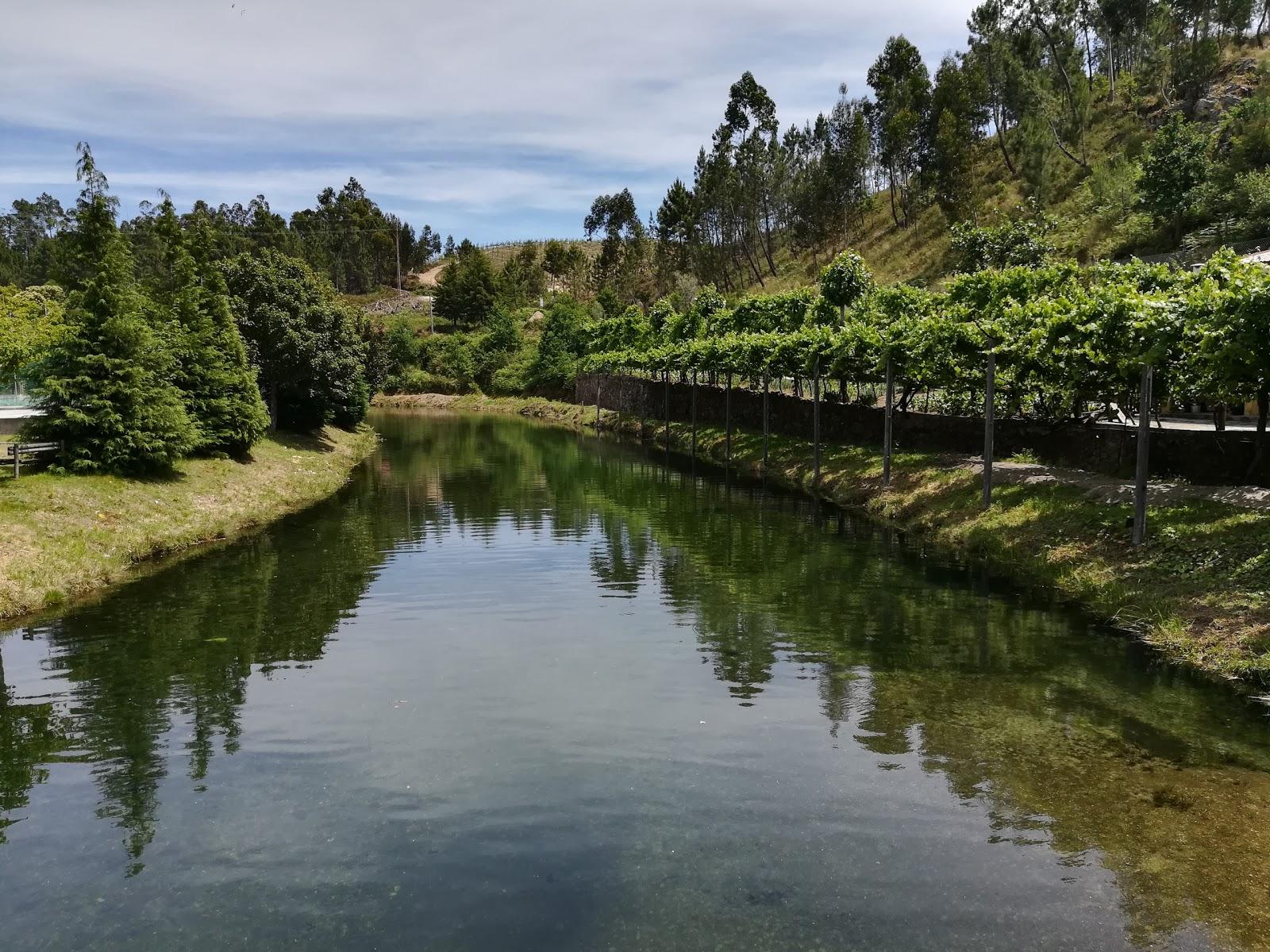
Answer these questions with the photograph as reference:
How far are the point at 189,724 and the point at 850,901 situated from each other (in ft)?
37.5

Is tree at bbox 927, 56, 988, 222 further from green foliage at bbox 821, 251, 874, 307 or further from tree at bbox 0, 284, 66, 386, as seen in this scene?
tree at bbox 0, 284, 66, 386

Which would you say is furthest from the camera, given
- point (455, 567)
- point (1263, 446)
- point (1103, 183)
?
point (1103, 183)

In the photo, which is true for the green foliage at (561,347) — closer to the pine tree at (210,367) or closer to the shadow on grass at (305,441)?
the shadow on grass at (305,441)

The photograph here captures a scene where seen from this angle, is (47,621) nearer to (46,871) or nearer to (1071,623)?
(46,871)

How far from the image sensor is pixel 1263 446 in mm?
23797

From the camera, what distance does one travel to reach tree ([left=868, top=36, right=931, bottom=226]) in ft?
341

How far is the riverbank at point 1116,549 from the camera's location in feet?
57.5

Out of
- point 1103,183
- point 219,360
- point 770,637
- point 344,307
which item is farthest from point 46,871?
point 1103,183

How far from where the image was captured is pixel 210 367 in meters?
39.9

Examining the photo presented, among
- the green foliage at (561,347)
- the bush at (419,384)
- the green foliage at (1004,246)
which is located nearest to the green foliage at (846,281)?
the green foliage at (1004,246)

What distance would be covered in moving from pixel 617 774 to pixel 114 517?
887 inches

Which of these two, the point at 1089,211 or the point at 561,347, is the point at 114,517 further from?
the point at 1089,211

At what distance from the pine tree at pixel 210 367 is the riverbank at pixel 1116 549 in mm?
27170

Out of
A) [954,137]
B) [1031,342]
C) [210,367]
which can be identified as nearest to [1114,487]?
[1031,342]
